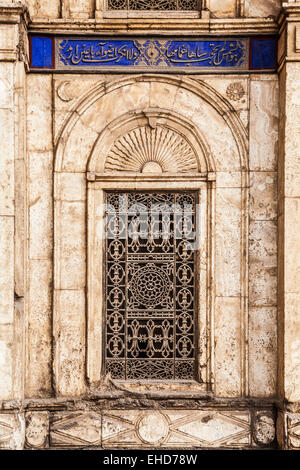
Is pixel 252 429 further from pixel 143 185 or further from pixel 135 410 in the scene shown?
pixel 143 185

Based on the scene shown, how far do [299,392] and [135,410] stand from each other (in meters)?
1.67

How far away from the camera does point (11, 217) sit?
5949 millimetres

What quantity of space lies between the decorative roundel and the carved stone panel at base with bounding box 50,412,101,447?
4.32 feet

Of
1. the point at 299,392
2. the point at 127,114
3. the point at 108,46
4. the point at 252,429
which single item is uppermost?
the point at 108,46

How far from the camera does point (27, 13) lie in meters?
6.09

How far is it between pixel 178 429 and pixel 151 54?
12.9ft

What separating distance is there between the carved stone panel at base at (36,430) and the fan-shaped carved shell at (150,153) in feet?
8.76

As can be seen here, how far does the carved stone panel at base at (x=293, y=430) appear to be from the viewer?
584 centimetres

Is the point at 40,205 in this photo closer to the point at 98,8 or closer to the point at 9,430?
the point at 98,8

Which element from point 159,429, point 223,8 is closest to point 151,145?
point 223,8

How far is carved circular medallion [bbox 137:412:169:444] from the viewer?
6.20 meters

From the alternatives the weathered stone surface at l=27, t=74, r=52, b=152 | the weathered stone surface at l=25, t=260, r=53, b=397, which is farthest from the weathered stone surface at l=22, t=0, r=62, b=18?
the weathered stone surface at l=25, t=260, r=53, b=397

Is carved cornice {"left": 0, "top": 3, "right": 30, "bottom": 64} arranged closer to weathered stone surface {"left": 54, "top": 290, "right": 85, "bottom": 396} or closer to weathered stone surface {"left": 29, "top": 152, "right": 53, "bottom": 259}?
weathered stone surface {"left": 29, "top": 152, "right": 53, "bottom": 259}

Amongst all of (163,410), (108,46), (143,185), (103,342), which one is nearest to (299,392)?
(163,410)
